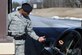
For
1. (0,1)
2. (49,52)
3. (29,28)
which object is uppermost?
(0,1)

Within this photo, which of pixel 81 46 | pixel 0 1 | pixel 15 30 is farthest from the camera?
pixel 81 46

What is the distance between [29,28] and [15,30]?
11.9 inches

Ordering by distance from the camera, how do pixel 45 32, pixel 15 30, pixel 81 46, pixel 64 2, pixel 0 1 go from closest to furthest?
1. pixel 0 1
2. pixel 15 30
3. pixel 81 46
4. pixel 45 32
5. pixel 64 2

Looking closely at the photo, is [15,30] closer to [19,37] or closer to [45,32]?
[19,37]

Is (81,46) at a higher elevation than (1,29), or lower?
lower

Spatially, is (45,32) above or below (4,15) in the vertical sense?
below

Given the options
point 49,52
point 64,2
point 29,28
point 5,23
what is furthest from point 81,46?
point 5,23

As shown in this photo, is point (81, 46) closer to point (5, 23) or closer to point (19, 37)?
point (19, 37)

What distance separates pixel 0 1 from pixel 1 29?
264 millimetres

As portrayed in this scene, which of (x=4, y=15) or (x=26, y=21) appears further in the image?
(x=26, y=21)

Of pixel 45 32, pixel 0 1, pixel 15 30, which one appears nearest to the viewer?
pixel 0 1

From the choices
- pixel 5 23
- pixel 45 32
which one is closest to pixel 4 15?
pixel 5 23

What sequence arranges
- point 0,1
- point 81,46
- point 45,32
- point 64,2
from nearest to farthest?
point 0,1 < point 81,46 < point 45,32 < point 64,2

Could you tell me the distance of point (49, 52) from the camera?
6109 mm
